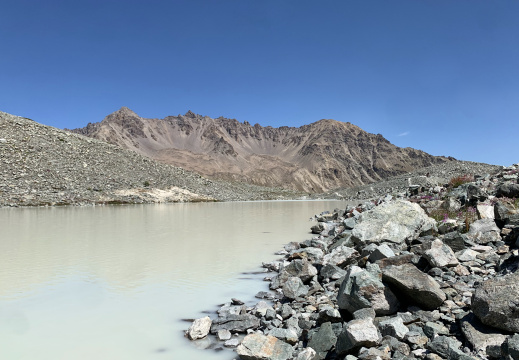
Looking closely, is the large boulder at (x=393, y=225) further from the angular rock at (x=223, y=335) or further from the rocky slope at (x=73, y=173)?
the rocky slope at (x=73, y=173)

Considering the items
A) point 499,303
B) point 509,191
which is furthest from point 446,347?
point 509,191

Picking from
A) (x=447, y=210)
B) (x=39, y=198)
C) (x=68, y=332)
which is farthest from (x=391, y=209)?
(x=39, y=198)

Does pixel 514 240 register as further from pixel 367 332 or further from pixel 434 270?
pixel 367 332

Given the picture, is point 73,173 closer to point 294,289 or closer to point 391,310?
Answer: point 294,289

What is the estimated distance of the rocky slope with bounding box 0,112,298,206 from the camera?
48781 millimetres

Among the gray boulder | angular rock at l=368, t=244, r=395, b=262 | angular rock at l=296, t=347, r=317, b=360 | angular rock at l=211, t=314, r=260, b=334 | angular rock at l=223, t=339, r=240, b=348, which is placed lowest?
angular rock at l=223, t=339, r=240, b=348

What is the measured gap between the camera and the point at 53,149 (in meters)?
61.5

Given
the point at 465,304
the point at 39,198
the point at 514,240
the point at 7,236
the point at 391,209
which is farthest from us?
the point at 39,198

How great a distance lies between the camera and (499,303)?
Result: 16.3ft

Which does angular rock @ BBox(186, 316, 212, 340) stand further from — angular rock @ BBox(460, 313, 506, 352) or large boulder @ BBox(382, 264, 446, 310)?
angular rock @ BBox(460, 313, 506, 352)

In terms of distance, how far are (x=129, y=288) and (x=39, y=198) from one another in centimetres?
4634

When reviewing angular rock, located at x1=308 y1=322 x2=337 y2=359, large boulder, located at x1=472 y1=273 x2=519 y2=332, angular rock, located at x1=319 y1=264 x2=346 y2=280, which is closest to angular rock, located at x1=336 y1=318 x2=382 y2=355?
angular rock, located at x1=308 y1=322 x2=337 y2=359

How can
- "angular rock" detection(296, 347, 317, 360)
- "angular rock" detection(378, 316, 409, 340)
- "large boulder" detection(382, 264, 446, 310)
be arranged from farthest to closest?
"large boulder" detection(382, 264, 446, 310), "angular rock" detection(378, 316, 409, 340), "angular rock" detection(296, 347, 317, 360)

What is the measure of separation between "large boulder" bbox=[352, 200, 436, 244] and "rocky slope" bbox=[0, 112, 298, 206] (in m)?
46.2
